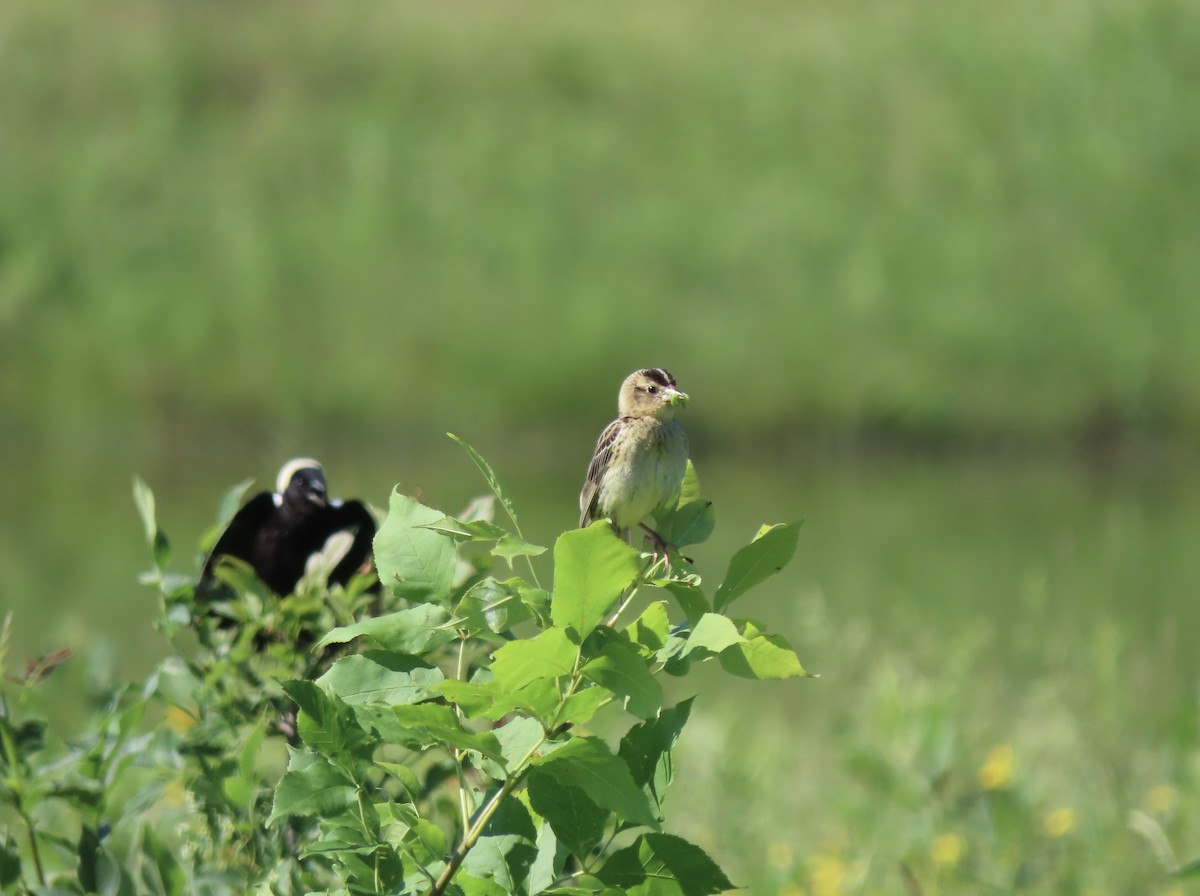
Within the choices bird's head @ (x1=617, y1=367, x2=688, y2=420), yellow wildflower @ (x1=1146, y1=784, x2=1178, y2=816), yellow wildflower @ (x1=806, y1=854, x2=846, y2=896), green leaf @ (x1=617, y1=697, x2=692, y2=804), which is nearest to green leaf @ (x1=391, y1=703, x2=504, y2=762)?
green leaf @ (x1=617, y1=697, x2=692, y2=804)

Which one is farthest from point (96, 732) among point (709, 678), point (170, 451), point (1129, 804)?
point (170, 451)

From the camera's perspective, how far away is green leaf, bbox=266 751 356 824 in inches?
35.8

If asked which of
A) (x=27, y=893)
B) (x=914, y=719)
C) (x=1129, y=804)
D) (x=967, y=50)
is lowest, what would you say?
(x=1129, y=804)

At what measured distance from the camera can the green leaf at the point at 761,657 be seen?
899 millimetres

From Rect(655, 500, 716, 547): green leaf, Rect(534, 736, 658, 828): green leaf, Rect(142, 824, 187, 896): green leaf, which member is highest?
Rect(655, 500, 716, 547): green leaf

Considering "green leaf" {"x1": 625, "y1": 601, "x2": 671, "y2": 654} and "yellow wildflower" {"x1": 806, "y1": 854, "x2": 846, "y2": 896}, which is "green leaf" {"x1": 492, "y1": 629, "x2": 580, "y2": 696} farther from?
"yellow wildflower" {"x1": 806, "y1": 854, "x2": 846, "y2": 896}

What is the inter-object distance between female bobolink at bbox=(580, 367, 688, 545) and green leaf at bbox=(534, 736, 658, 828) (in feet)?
2.24

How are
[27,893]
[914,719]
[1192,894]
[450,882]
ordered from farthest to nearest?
[914,719], [1192,894], [27,893], [450,882]

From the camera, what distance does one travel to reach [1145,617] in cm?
579

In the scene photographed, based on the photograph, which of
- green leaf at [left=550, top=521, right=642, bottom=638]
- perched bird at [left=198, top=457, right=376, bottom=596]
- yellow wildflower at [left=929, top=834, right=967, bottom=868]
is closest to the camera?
green leaf at [left=550, top=521, right=642, bottom=638]

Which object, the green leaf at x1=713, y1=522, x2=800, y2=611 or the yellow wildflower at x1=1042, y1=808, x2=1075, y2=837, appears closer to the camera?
the green leaf at x1=713, y1=522, x2=800, y2=611

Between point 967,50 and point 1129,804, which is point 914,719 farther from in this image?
point 967,50

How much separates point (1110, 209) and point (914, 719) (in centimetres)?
1166

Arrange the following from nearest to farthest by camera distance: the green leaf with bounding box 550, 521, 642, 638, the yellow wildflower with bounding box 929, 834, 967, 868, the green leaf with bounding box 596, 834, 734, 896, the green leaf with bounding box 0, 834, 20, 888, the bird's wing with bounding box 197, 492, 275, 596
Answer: the green leaf with bounding box 550, 521, 642, 638 < the green leaf with bounding box 596, 834, 734, 896 < the green leaf with bounding box 0, 834, 20, 888 < the bird's wing with bounding box 197, 492, 275, 596 < the yellow wildflower with bounding box 929, 834, 967, 868
